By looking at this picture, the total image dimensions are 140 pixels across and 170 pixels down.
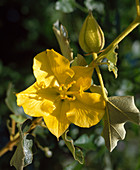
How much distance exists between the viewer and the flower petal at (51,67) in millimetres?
859

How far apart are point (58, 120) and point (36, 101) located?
0.10m

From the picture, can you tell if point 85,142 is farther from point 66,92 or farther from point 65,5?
point 65,5

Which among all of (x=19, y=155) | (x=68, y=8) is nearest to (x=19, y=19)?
(x=68, y=8)

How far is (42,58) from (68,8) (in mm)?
531

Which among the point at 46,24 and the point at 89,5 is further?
the point at 46,24

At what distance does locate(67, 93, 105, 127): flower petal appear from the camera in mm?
828

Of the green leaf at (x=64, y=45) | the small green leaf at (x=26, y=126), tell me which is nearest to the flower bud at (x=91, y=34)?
the green leaf at (x=64, y=45)

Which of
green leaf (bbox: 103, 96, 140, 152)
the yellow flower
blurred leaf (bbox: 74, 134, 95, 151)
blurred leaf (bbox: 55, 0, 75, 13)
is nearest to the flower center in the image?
the yellow flower

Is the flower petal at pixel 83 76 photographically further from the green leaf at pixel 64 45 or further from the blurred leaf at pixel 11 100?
the blurred leaf at pixel 11 100

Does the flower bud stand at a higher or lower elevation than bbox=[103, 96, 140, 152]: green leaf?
higher

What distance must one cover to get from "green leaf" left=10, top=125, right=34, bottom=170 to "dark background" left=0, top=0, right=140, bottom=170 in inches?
8.1

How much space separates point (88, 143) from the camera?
1203mm

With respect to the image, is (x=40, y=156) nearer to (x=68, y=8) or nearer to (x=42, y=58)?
(x=42, y=58)

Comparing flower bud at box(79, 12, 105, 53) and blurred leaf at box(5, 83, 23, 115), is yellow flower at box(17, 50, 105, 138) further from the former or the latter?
blurred leaf at box(5, 83, 23, 115)
